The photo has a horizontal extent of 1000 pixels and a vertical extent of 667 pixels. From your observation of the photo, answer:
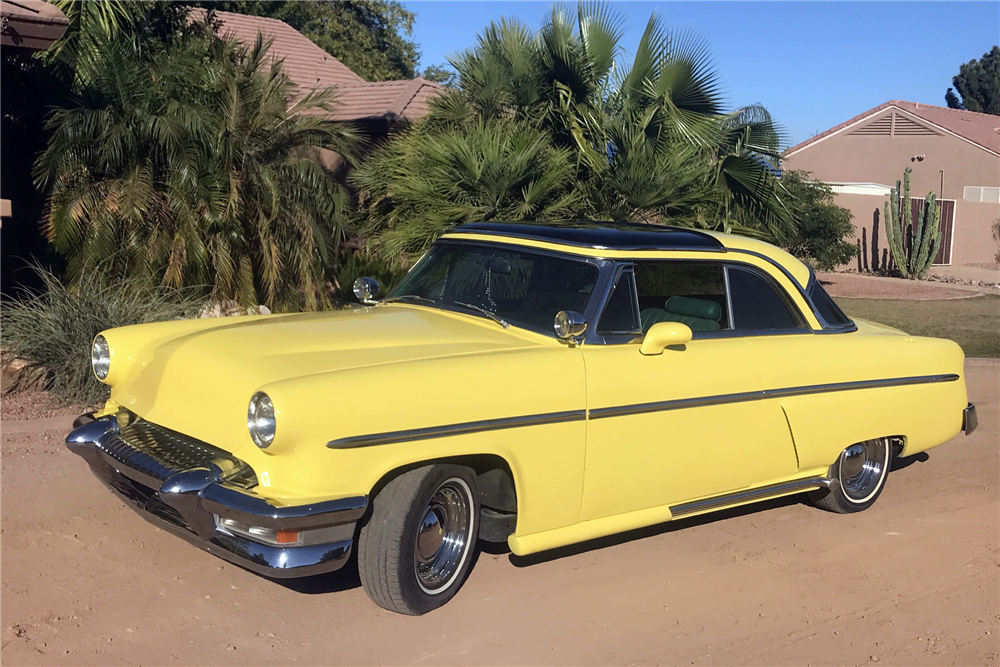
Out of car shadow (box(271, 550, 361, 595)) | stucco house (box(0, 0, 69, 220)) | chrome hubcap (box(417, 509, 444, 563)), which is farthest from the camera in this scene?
stucco house (box(0, 0, 69, 220))

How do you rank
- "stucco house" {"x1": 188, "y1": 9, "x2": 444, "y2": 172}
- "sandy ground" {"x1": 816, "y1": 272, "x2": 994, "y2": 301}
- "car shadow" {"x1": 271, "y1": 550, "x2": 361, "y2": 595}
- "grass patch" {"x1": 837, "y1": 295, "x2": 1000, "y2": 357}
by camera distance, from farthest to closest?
"sandy ground" {"x1": 816, "y1": 272, "x2": 994, "y2": 301} < "stucco house" {"x1": 188, "y1": 9, "x2": 444, "y2": 172} < "grass patch" {"x1": 837, "y1": 295, "x2": 1000, "y2": 357} < "car shadow" {"x1": 271, "y1": 550, "x2": 361, "y2": 595}

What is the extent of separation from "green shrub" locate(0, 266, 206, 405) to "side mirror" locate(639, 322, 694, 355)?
4.69 metres

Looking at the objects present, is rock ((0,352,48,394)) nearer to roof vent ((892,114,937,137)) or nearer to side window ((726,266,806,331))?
side window ((726,266,806,331))

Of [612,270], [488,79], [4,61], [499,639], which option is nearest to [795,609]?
[499,639]

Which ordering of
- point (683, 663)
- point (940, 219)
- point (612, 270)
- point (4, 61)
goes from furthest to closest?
point (940, 219) → point (4, 61) → point (612, 270) → point (683, 663)

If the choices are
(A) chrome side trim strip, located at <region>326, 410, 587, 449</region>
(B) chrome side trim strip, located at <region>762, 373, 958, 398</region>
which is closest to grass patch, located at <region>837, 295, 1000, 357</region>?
(B) chrome side trim strip, located at <region>762, 373, 958, 398</region>

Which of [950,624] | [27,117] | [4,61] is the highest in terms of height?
[4,61]

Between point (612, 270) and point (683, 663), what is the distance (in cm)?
190

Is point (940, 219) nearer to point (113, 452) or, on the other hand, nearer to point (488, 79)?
point (488, 79)

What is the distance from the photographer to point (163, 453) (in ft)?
→ 13.4

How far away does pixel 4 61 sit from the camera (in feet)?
36.3

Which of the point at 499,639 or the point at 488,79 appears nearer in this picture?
the point at 499,639

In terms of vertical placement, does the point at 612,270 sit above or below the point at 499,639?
above

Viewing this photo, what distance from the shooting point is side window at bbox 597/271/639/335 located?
15.2 ft
